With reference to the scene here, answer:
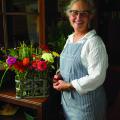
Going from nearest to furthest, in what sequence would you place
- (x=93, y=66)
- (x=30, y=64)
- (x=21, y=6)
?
(x=93, y=66) < (x=30, y=64) < (x=21, y=6)

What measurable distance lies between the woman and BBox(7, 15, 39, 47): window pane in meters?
0.53

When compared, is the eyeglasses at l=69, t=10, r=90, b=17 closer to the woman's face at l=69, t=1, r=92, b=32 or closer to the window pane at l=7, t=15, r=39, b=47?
the woman's face at l=69, t=1, r=92, b=32

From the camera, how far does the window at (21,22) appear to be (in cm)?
200

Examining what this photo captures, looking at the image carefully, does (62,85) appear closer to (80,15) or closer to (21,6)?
(80,15)

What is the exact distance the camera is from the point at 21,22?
6.88ft

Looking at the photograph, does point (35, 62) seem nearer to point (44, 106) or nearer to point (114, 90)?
point (44, 106)

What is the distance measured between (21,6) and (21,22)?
0.42 ft

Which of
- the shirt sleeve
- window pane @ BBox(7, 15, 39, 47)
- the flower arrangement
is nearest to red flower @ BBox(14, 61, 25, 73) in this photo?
the flower arrangement

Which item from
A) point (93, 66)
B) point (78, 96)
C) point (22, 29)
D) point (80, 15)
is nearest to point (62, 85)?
point (78, 96)

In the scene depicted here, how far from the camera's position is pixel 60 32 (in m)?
2.04

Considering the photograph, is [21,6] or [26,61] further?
[21,6]

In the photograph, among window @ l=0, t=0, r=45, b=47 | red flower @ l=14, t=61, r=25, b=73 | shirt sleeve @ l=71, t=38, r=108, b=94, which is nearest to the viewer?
shirt sleeve @ l=71, t=38, r=108, b=94

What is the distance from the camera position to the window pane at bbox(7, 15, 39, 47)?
2051 millimetres

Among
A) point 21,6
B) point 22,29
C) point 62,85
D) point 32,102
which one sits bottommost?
point 32,102
